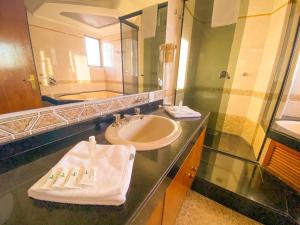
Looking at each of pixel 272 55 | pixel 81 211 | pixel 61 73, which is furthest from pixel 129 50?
pixel 272 55

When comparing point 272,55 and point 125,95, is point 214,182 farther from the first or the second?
point 272,55

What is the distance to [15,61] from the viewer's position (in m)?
0.51

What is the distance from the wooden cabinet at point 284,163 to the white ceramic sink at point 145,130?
1150mm

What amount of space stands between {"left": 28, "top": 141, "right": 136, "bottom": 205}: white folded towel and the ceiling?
587mm

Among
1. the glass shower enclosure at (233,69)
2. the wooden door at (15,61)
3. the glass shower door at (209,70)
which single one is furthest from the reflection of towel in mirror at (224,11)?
the wooden door at (15,61)

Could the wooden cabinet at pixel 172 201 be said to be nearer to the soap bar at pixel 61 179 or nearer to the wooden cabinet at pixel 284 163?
the soap bar at pixel 61 179

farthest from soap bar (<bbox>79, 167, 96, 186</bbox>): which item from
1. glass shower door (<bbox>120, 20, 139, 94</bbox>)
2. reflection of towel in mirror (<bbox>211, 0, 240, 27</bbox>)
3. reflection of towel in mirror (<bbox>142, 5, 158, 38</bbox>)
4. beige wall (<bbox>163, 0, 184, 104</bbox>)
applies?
reflection of towel in mirror (<bbox>211, 0, 240, 27</bbox>)

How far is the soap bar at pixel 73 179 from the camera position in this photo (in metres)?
0.37

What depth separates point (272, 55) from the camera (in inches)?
69.0

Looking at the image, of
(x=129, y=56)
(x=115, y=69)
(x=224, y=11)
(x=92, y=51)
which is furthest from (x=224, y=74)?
(x=92, y=51)

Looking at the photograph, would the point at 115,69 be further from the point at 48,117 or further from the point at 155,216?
the point at 155,216

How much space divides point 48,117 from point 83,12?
56cm

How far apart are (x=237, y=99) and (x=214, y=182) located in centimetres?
149

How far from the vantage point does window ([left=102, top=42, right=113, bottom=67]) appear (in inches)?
33.2
